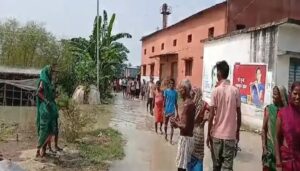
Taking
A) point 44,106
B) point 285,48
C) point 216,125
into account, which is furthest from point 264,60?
point 216,125

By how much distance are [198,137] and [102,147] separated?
4309 mm

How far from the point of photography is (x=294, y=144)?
4.09 meters

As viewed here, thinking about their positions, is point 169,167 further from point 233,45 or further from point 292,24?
point 233,45

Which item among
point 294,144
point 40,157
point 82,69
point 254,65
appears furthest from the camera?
point 82,69

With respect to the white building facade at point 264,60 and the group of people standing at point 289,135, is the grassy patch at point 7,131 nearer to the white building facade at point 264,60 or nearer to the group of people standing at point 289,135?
the white building facade at point 264,60

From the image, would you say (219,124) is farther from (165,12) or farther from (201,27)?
(165,12)

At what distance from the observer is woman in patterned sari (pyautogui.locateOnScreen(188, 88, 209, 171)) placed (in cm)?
636

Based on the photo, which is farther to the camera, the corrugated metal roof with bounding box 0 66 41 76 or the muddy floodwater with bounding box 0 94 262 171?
the corrugated metal roof with bounding box 0 66 41 76

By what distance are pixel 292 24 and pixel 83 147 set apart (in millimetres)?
7505

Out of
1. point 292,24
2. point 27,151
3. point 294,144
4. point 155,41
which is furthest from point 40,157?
point 155,41

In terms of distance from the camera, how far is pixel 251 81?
15.4 meters

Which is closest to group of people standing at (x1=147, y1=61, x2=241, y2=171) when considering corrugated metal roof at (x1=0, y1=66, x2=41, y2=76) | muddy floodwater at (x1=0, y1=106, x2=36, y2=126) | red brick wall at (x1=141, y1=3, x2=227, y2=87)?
muddy floodwater at (x1=0, y1=106, x2=36, y2=126)

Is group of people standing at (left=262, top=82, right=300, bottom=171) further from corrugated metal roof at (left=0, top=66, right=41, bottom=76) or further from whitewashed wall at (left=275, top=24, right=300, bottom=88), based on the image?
corrugated metal roof at (left=0, top=66, right=41, bottom=76)

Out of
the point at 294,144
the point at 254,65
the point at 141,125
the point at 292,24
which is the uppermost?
the point at 292,24
